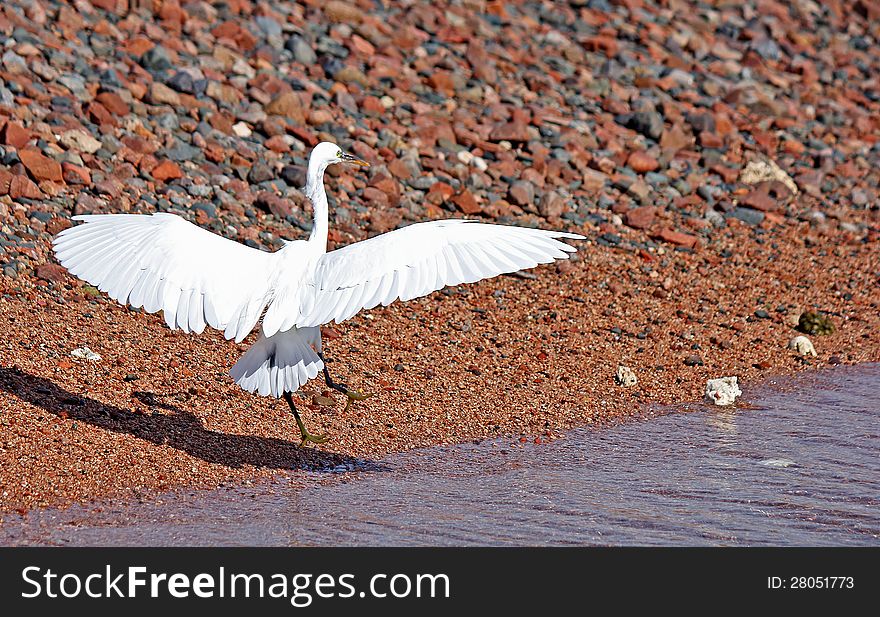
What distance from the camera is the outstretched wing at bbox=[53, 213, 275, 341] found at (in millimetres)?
6305

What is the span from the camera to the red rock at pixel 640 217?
1036 cm

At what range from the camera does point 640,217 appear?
34.1 feet

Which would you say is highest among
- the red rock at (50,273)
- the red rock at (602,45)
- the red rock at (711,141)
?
the red rock at (602,45)

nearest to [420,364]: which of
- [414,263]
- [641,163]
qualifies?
[414,263]

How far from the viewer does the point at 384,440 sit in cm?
705

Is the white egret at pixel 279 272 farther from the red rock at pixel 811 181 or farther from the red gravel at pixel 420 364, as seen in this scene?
the red rock at pixel 811 181

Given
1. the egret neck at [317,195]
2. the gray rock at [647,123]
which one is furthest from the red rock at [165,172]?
the gray rock at [647,123]

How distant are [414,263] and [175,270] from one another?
1232 mm

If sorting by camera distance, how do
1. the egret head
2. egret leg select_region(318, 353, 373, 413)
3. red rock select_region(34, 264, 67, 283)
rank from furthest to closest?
red rock select_region(34, 264, 67, 283)
egret leg select_region(318, 353, 373, 413)
the egret head

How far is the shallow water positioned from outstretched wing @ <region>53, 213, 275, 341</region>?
0.88 metres

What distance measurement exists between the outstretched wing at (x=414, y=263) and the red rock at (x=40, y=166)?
366 cm

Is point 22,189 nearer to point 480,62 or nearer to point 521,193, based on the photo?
point 521,193

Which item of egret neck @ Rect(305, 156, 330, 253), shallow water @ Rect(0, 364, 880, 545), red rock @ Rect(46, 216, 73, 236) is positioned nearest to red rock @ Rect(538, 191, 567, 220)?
shallow water @ Rect(0, 364, 880, 545)

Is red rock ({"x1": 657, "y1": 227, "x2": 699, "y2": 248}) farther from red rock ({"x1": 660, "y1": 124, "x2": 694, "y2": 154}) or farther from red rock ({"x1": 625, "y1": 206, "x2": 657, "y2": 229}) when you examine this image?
red rock ({"x1": 660, "y1": 124, "x2": 694, "y2": 154})
